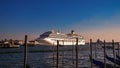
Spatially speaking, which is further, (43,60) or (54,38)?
(54,38)

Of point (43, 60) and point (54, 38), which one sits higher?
point (54, 38)

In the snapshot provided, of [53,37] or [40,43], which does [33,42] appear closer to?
[40,43]

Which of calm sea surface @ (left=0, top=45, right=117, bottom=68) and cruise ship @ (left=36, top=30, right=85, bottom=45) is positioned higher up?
cruise ship @ (left=36, top=30, right=85, bottom=45)

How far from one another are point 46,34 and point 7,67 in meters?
72.1

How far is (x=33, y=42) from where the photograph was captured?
341 ft

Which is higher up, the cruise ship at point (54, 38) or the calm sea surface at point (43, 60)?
the cruise ship at point (54, 38)

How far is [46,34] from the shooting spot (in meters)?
99.7

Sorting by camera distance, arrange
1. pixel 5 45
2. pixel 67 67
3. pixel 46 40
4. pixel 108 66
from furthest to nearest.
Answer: pixel 46 40, pixel 5 45, pixel 67 67, pixel 108 66

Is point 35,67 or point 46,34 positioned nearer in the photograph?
point 35,67

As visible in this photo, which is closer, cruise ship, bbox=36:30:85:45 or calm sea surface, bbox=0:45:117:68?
calm sea surface, bbox=0:45:117:68

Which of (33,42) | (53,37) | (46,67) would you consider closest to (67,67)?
(46,67)

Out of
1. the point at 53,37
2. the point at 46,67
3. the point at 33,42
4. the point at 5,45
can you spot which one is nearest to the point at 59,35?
the point at 53,37

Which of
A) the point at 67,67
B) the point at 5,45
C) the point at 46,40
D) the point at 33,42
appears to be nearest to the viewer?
the point at 67,67

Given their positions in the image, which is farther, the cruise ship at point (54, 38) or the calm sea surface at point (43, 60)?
the cruise ship at point (54, 38)
